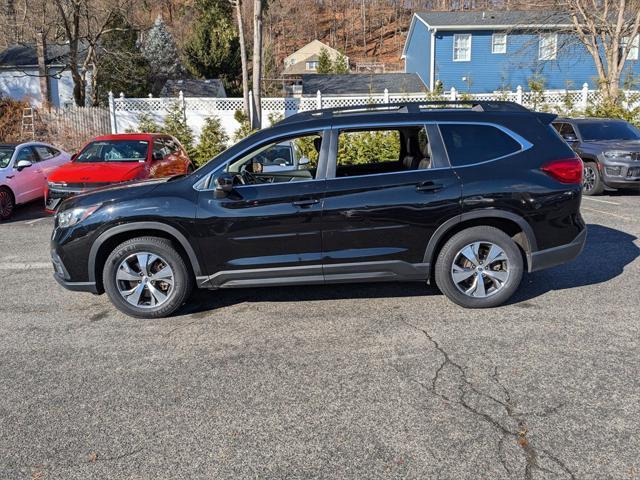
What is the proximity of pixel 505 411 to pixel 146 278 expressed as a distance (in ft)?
10.8

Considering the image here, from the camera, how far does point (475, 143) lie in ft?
16.8

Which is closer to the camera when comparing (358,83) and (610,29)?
(610,29)

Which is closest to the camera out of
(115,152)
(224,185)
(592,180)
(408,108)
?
(224,185)

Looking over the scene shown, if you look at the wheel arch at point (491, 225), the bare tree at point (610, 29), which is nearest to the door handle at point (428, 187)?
the wheel arch at point (491, 225)

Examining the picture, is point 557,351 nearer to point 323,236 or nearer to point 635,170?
point 323,236

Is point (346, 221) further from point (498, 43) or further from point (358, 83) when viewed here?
point (358, 83)

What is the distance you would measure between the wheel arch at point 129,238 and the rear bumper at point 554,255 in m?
3.08

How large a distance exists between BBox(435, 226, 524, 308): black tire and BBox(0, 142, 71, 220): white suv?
9.17 m

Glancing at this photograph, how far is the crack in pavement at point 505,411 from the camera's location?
288 cm

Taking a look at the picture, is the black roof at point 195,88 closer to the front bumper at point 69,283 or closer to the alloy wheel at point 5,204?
the alloy wheel at point 5,204

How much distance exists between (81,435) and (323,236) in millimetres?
2496

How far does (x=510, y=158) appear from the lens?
201 inches

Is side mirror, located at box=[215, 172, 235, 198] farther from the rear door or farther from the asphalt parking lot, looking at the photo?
the asphalt parking lot

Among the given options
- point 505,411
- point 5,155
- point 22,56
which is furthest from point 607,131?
point 22,56
